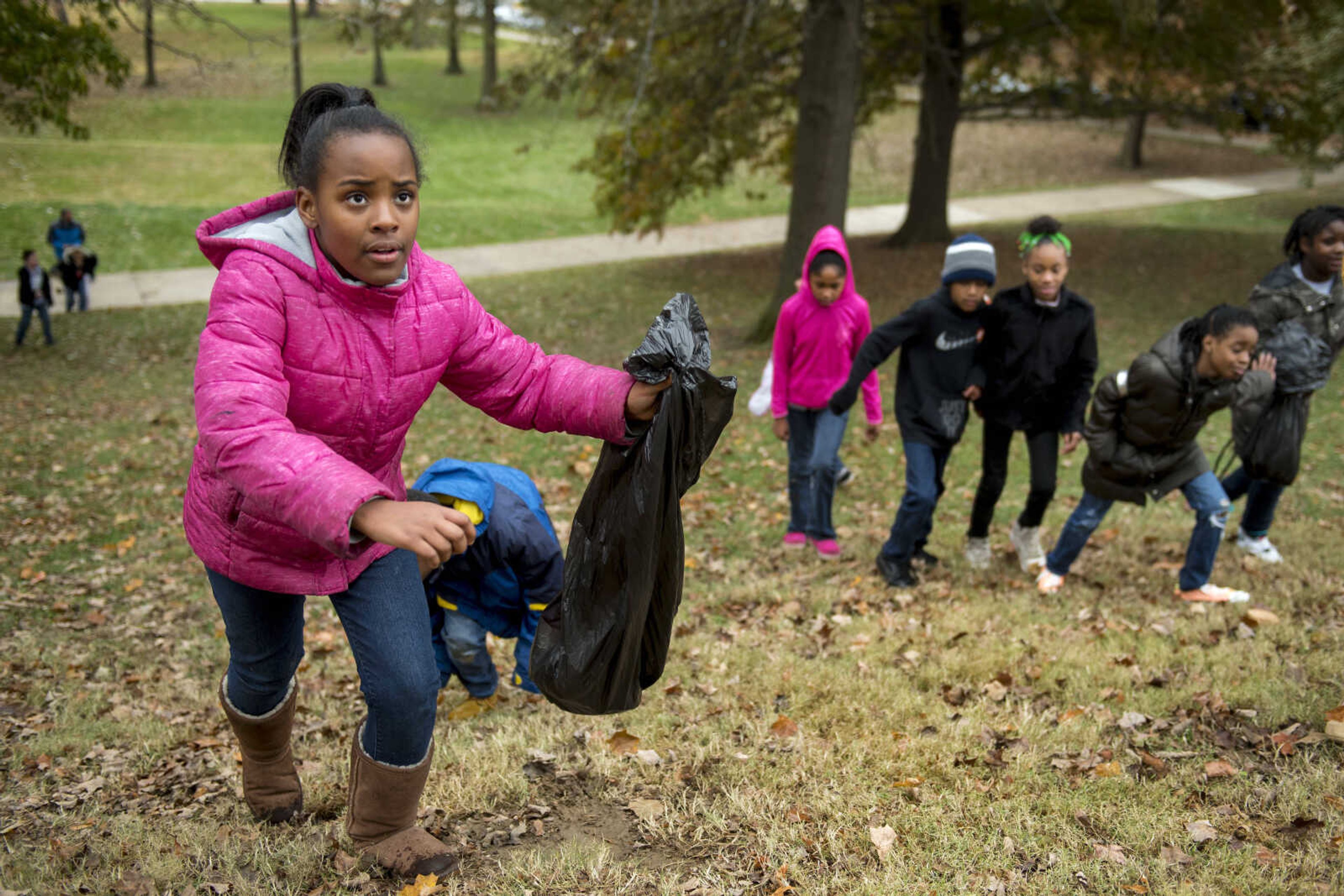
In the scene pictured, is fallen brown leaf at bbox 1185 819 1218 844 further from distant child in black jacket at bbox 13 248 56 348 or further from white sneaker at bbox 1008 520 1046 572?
distant child in black jacket at bbox 13 248 56 348

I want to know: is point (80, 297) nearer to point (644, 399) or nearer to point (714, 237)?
point (714, 237)

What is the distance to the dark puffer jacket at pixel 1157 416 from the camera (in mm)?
5543

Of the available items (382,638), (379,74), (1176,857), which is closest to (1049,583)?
(1176,857)

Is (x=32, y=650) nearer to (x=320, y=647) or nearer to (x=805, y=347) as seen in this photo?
(x=320, y=647)

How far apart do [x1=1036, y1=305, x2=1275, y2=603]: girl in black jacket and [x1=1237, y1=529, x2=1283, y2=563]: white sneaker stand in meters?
0.77

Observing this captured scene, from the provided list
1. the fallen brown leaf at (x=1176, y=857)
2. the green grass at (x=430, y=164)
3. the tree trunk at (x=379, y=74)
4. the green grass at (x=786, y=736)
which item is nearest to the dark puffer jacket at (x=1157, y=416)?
the green grass at (x=786, y=736)

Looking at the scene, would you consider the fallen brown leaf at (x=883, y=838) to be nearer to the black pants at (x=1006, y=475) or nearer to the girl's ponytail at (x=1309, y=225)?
the black pants at (x=1006, y=475)

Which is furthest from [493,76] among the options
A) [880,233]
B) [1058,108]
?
[1058,108]

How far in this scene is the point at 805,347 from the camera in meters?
6.72

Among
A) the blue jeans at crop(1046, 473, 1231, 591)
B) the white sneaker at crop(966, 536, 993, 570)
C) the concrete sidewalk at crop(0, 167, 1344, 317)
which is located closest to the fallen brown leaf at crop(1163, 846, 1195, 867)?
the blue jeans at crop(1046, 473, 1231, 591)

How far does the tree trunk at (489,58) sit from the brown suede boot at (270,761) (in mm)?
11307

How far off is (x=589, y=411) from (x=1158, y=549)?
5.25m

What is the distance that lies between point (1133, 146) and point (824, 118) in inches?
876

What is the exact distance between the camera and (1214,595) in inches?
232
